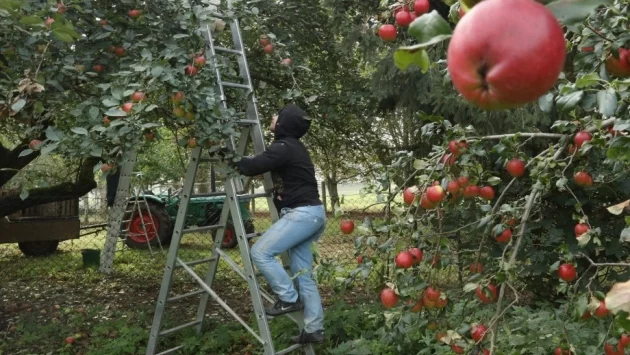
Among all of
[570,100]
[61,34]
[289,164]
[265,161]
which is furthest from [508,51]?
[289,164]

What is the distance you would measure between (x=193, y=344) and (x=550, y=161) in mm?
3013

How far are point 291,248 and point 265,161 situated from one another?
618 mm

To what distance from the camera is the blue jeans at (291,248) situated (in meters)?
3.54

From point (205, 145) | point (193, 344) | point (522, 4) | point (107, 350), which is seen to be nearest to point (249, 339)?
point (193, 344)

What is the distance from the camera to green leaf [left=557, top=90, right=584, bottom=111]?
152cm

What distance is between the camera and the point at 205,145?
3414 mm

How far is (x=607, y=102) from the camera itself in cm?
140

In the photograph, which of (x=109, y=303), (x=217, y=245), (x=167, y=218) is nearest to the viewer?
(x=217, y=245)

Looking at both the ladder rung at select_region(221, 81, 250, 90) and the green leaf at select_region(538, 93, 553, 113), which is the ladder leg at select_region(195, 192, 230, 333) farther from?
the green leaf at select_region(538, 93, 553, 113)

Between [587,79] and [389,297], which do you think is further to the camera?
[389,297]

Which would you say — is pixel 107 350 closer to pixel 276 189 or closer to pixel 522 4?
pixel 276 189

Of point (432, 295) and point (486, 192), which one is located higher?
point (486, 192)

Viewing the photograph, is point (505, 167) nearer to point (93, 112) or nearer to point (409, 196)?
point (409, 196)

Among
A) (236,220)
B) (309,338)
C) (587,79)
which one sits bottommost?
(309,338)
